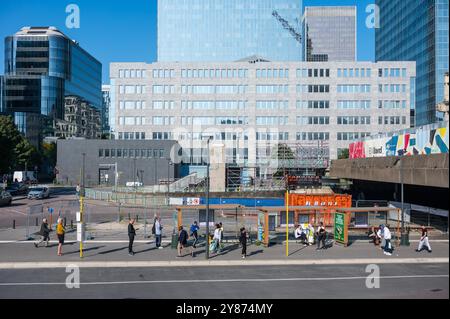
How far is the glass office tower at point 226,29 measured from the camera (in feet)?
577

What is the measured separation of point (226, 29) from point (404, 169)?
154026 mm

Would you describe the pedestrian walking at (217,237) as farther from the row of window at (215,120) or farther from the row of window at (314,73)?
the row of window at (314,73)

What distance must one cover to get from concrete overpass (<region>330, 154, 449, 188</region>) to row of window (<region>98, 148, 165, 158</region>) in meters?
41.7

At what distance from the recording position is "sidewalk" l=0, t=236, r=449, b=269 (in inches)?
872

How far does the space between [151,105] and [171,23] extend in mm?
93157

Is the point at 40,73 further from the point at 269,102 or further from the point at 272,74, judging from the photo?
the point at 269,102

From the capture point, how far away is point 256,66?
90312mm

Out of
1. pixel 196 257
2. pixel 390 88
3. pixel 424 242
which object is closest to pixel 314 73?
pixel 390 88

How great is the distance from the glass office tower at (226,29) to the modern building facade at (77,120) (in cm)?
3323

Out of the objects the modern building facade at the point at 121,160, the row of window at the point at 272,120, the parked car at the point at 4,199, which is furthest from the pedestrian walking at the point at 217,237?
the row of window at the point at 272,120

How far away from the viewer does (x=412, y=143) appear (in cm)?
4266

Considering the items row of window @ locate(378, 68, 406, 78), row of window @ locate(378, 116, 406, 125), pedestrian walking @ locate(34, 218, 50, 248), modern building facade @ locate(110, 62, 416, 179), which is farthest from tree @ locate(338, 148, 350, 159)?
pedestrian walking @ locate(34, 218, 50, 248)
